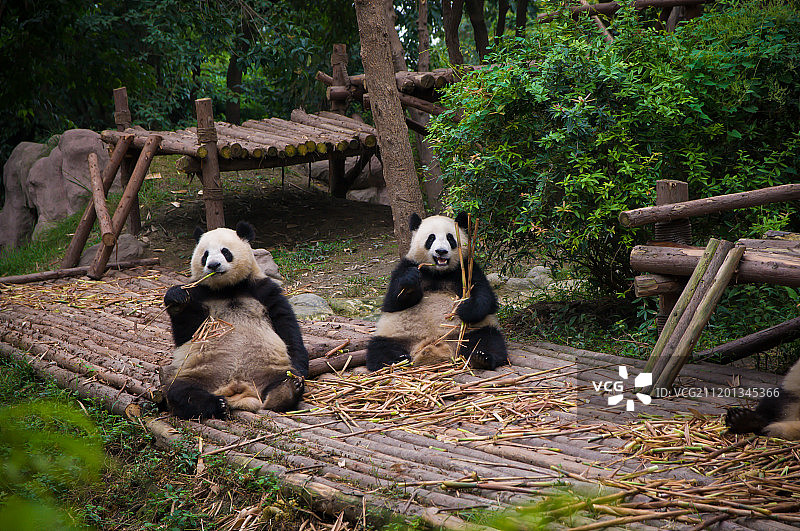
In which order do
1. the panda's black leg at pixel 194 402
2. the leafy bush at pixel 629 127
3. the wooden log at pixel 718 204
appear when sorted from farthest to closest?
the leafy bush at pixel 629 127 < the wooden log at pixel 718 204 < the panda's black leg at pixel 194 402

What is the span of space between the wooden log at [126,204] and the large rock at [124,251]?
2.15 feet

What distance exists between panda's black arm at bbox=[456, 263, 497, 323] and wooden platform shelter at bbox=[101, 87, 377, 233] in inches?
171

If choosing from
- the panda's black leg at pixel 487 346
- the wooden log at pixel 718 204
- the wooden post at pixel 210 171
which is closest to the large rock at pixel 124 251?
the wooden post at pixel 210 171

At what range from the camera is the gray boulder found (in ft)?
22.5

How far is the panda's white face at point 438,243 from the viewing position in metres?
4.69

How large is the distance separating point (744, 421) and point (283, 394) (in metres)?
2.31

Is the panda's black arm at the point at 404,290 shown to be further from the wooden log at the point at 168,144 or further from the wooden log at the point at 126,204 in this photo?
the wooden log at the point at 126,204


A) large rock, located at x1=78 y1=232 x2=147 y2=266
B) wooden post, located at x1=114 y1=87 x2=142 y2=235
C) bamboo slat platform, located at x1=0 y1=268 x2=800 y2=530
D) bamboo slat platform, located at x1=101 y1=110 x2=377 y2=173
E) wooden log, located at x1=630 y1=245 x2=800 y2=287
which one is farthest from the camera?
wooden post, located at x1=114 y1=87 x2=142 y2=235

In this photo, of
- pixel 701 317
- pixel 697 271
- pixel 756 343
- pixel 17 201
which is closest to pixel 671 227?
pixel 697 271

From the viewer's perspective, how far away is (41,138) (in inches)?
529

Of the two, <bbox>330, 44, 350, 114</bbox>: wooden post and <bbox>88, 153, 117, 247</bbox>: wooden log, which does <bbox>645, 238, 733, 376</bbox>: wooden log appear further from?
<bbox>330, 44, 350, 114</bbox>: wooden post

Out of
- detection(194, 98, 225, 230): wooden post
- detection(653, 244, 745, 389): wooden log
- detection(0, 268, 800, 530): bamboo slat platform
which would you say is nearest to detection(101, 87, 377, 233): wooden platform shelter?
detection(194, 98, 225, 230): wooden post

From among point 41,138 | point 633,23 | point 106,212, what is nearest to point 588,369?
point 633,23

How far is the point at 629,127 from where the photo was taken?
503 cm
